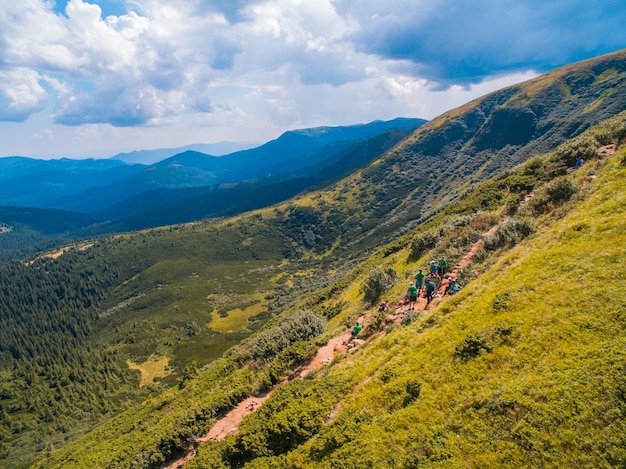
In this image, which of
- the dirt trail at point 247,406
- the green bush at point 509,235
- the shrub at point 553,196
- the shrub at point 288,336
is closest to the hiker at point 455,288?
the green bush at point 509,235

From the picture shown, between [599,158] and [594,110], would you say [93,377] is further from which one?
[594,110]

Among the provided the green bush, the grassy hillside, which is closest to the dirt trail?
the grassy hillside

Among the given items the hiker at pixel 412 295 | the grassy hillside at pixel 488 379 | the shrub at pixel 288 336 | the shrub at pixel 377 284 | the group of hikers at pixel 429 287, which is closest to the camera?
the grassy hillside at pixel 488 379

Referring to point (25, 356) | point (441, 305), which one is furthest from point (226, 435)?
point (25, 356)

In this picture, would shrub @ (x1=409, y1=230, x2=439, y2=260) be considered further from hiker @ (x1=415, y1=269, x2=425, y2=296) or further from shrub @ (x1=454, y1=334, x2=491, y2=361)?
shrub @ (x1=454, y1=334, x2=491, y2=361)

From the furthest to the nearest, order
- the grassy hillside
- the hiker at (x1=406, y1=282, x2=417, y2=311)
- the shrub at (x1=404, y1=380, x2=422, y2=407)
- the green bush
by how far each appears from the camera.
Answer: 1. the green bush
2. the hiker at (x1=406, y1=282, x2=417, y2=311)
3. the shrub at (x1=404, y1=380, x2=422, y2=407)
4. the grassy hillside

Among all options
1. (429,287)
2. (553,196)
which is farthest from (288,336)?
(553,196)

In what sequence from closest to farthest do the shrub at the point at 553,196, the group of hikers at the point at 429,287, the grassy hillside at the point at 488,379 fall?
the grassy hillside at the point at 488,379 → the group of hikers at the point at 429,287 → the shrub at the point at 553,196

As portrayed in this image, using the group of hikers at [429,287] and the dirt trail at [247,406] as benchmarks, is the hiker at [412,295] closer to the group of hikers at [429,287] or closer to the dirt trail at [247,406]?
the group of hikers at [429,287]

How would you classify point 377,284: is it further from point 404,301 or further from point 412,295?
point 412,295
